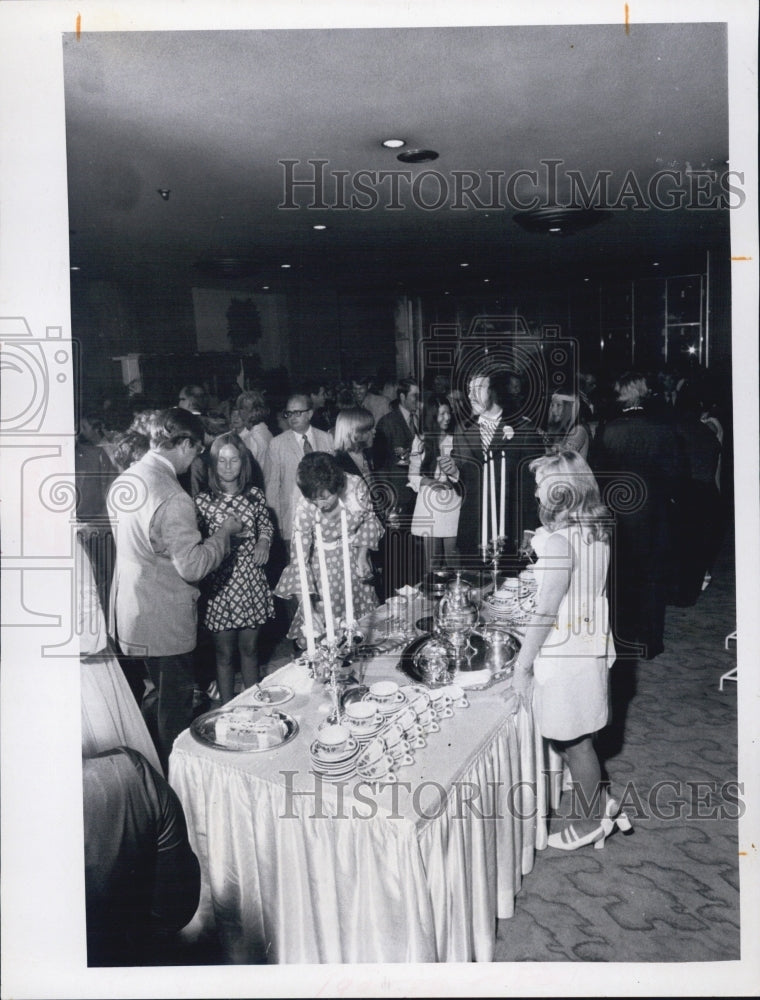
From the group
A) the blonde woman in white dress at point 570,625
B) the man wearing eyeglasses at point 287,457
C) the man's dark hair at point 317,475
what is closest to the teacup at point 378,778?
the blonde woman in white dress at point 570,625

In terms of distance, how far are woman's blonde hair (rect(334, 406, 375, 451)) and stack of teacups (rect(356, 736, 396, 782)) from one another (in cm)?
187

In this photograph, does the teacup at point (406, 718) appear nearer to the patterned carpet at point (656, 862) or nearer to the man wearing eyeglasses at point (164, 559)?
the patterned carpet at point (656, 862)

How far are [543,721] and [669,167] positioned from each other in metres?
2.49

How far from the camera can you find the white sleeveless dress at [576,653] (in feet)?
5.59

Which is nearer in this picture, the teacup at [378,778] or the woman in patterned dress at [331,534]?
the teacup at [378,778]

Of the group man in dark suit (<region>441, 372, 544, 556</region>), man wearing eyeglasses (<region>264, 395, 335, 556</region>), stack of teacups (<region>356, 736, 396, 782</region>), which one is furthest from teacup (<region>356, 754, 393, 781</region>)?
man wearing eyeglasses (<region>264, 395, 335, 556</region>)

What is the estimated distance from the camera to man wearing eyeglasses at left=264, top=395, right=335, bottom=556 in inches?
126

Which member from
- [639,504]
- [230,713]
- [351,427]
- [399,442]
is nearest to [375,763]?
[230,713]

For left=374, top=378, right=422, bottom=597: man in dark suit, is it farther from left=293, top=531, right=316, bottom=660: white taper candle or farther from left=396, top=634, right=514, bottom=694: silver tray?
left=293, top=531, right=316, bottom=660: white taper candle

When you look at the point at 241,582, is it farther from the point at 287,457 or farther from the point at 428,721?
the point at 428,721

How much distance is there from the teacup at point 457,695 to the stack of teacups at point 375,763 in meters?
0.25

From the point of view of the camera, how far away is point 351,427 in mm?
3090

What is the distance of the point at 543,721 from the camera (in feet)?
5.93

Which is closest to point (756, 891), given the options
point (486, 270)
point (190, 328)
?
point (190, 328)
